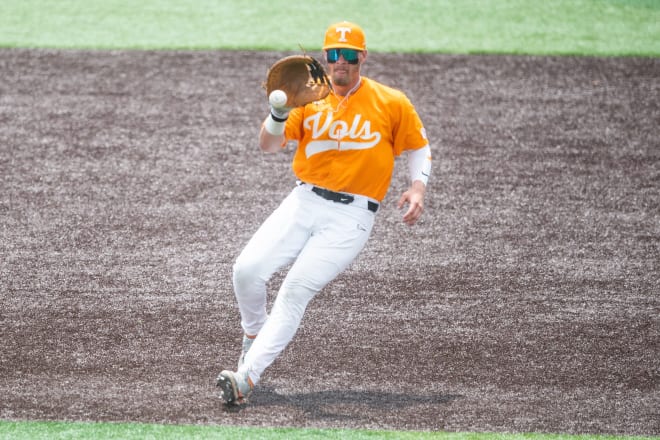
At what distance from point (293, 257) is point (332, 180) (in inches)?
19.2

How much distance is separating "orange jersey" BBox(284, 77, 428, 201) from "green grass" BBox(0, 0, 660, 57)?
19.4 feet

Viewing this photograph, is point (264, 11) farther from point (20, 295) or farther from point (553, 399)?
point (553, 399)

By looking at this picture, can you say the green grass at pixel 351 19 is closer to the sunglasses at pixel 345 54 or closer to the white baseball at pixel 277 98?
the sunglasses at pixel 345 54

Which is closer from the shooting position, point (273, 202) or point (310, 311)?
point (310, 311)

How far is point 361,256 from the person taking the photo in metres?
7.59

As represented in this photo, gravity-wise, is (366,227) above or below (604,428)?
above

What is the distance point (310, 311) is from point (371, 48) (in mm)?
5581

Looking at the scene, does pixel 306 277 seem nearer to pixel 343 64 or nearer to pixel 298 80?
pixel 298 80

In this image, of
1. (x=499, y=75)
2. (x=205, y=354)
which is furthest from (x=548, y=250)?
(x=499, y=75)

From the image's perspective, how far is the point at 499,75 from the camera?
35.9ft

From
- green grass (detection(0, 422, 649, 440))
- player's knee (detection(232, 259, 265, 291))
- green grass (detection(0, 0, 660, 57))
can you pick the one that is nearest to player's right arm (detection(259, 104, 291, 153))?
player's knee (detection(232, 259, 265, 291))

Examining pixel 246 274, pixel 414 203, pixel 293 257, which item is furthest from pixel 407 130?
pixel 246 274

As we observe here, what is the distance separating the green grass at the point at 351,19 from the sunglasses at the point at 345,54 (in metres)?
5.90

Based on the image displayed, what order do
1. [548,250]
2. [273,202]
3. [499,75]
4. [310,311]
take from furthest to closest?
[499,75], [273,202], [548,250], [310,311]
